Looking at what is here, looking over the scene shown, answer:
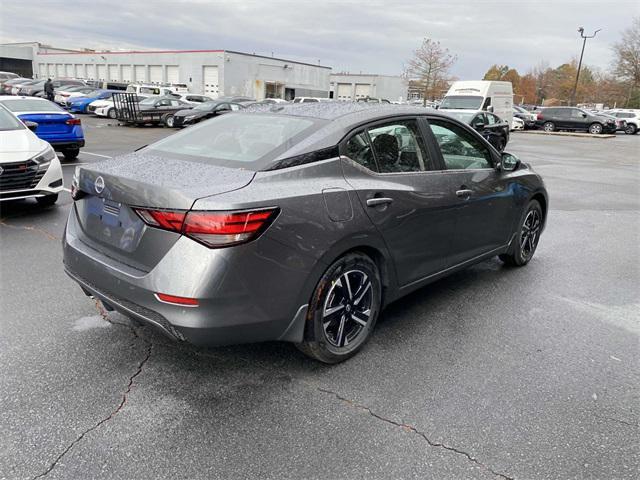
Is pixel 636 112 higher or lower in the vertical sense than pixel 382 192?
higher

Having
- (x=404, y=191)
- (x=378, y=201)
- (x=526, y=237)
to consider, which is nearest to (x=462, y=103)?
(x=526, y=237)

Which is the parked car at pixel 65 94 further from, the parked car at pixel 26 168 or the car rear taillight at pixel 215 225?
the car rear taillight at pixel 215 225

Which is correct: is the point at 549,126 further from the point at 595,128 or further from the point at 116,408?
the point at 116,408

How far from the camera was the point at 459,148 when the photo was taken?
418 cm

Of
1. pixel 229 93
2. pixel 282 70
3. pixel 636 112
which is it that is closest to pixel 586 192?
pixel 636 112

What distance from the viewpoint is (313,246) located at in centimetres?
277

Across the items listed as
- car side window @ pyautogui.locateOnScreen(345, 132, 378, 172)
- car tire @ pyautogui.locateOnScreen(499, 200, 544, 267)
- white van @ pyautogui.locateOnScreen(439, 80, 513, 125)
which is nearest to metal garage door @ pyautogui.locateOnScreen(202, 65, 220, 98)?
white van @ pyautogui.locateOnScreen(439, 80, 513, 125)

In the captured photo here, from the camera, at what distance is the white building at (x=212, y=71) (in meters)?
52.2

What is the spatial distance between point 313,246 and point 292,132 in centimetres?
85

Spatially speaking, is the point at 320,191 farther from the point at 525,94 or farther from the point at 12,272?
the point at 525,94

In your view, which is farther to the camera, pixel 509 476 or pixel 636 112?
pixel 636 112

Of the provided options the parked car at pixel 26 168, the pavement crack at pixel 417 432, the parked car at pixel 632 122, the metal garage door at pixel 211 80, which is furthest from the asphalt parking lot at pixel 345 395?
the metal garage door at pixel 211 80

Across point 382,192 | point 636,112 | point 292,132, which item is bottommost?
point 382,192

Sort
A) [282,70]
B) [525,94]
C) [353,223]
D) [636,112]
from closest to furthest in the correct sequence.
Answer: [353,223] → [636,112] → [282,70] → [525,94]
